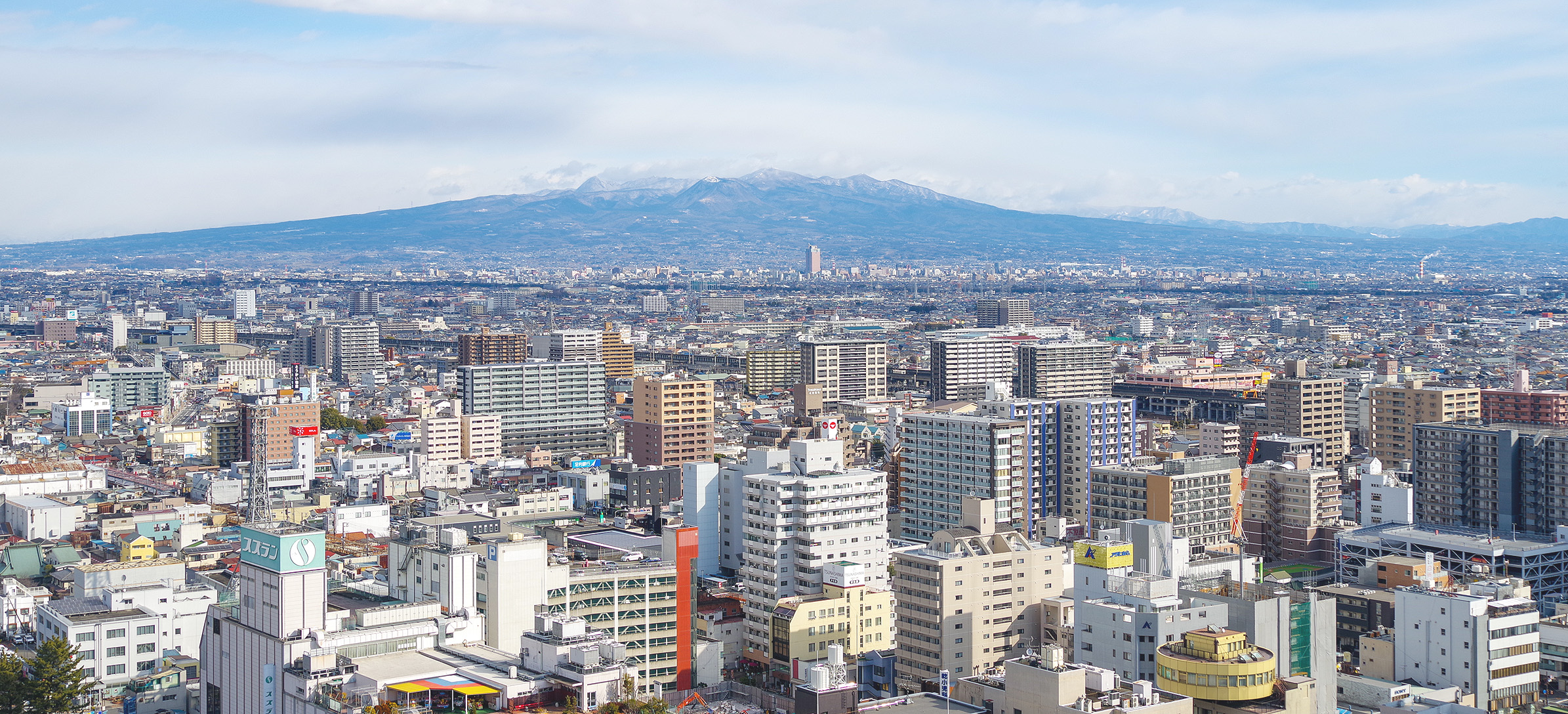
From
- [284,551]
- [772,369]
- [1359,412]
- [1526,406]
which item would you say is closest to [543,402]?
[772,369]

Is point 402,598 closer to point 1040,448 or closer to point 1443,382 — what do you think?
point 1040,448

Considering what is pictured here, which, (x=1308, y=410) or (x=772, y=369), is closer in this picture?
(x=1308, y=410)

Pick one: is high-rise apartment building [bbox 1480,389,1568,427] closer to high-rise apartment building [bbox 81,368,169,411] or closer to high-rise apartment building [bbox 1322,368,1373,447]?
high-rise apartment building [bbox 1322,368,1373,447]

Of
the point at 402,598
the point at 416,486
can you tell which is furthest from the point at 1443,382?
the point at 402,598

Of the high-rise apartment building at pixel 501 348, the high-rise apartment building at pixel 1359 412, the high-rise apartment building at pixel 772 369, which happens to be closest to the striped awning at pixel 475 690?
the high-rise apartment building at pixel 1359 412

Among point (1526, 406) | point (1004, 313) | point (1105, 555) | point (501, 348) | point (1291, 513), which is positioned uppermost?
point (1004, 313)

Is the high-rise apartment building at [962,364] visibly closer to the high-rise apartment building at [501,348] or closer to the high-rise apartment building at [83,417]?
the high-rise apartment building at [501,348]

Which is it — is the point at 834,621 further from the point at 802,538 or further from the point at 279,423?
the point at 279,423
